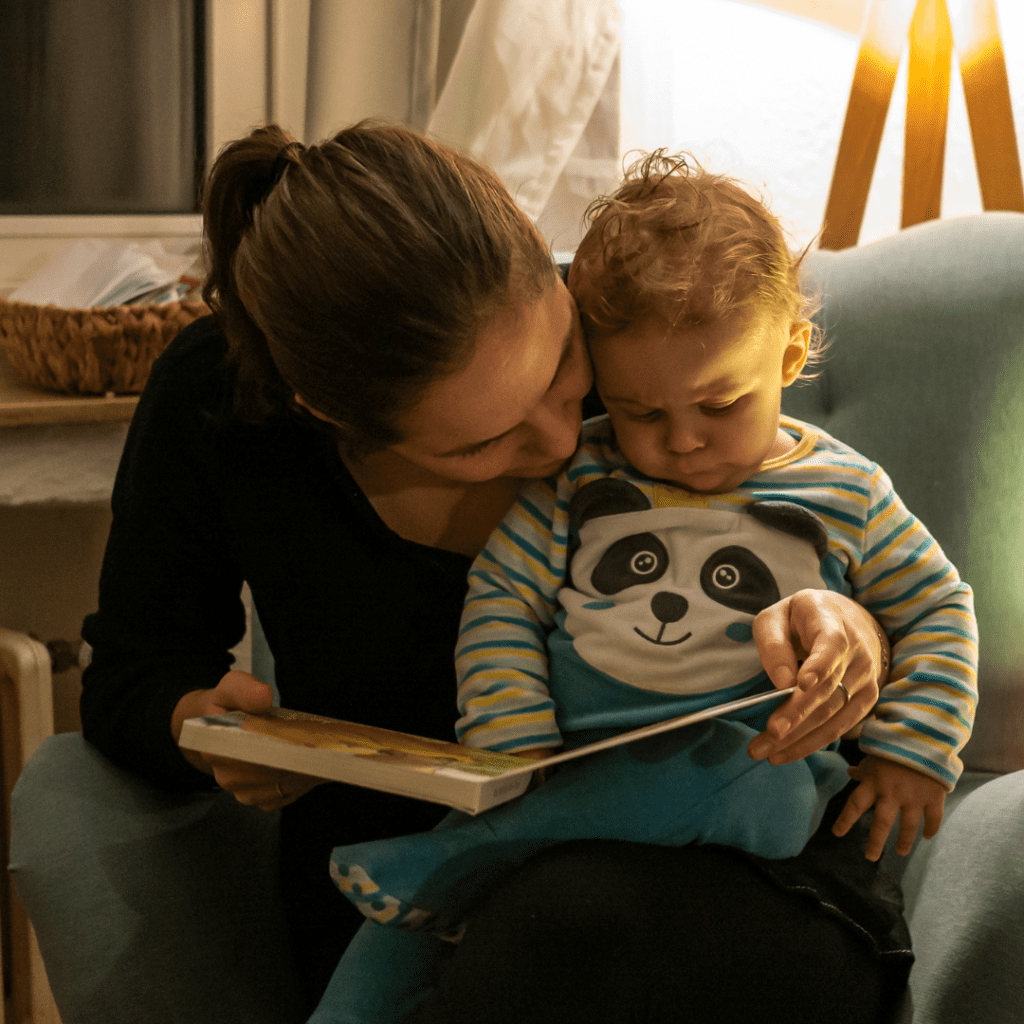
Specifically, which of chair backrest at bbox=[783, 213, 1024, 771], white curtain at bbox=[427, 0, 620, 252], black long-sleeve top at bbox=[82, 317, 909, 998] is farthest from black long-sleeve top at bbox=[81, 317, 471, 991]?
white curtain at bbox=[427, 0, 620, 252]

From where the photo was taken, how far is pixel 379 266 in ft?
2.54

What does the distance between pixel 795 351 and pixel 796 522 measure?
0.64 feet

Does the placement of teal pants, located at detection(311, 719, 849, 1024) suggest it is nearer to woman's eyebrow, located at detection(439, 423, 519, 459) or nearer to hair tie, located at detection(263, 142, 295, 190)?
woman's eyebrow, located at detection(439, 423, 519, 459)

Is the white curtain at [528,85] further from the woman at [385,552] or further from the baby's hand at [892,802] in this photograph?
the baby's hand at [892,802]

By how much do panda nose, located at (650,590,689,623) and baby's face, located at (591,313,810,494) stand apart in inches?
4.4

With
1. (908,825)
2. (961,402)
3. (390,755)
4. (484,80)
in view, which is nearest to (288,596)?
(390,755)

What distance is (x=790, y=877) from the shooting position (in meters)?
0.80

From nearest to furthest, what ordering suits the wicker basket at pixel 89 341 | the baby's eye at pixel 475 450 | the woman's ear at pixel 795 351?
the baby's eye at pixel 475 450, the woman's ear at pixel 795 351, the wicker basket at pixel 89 341

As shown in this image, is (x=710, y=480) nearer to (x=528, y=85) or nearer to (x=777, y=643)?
(x=777, y=643)

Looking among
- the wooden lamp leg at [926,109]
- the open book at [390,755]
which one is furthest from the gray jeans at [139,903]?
the wooden lamp leg at [926,109]

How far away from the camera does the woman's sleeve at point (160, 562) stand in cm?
105

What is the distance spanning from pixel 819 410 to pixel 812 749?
0.60m

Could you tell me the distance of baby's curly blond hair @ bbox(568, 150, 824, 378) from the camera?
0.87 meters

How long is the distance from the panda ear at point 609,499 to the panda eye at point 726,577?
0.09 metres
